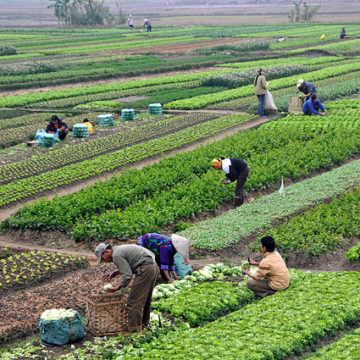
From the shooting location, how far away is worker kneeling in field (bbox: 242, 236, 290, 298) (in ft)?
37.2

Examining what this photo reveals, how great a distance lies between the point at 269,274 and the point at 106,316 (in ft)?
9.95

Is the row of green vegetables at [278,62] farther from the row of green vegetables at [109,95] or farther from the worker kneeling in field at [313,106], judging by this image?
the worker kneeling in field at [313,106]

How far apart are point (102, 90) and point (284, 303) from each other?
29751mm

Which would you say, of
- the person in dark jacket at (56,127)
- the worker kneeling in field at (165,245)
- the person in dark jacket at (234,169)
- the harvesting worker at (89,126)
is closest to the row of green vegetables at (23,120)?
the harvesting worker at (89,126)

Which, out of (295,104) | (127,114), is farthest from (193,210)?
(127,114)

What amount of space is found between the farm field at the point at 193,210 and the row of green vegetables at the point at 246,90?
12cm

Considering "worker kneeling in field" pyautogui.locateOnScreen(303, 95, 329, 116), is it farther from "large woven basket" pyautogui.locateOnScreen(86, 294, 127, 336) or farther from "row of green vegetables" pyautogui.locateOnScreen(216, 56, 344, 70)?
"row of green vegetables" pyautogui.locateOnScreen(216, 56, 344, 70)

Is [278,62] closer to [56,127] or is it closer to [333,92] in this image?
[333,92]

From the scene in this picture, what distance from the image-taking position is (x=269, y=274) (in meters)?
11.6

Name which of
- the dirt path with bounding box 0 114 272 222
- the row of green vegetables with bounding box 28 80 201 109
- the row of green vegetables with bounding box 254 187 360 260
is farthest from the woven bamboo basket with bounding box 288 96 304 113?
the row of green vegetables with bounding box 254 187 360 260

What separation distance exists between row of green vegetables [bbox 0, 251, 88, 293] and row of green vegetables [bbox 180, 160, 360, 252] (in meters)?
2.82

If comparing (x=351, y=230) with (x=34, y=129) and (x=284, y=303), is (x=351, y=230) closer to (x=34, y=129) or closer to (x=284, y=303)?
(x=284, y=303)

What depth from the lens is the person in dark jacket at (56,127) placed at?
25.6 metres

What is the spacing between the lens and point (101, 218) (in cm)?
1611
